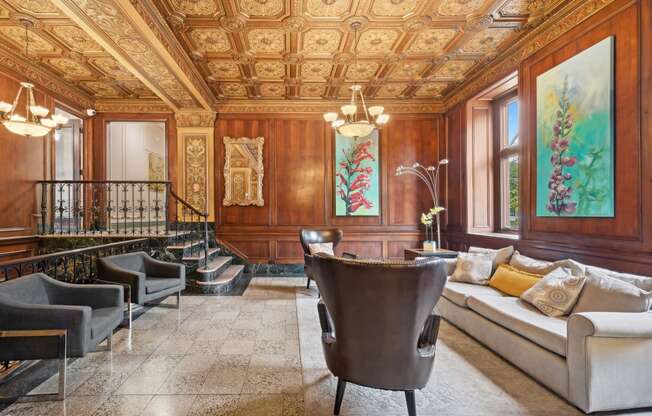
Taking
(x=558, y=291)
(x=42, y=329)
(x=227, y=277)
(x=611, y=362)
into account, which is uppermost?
(x=558, y=291)

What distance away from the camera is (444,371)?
98.8 inches

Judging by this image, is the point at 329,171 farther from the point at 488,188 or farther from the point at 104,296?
the point at 104,296

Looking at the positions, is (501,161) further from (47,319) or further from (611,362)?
(47,319)

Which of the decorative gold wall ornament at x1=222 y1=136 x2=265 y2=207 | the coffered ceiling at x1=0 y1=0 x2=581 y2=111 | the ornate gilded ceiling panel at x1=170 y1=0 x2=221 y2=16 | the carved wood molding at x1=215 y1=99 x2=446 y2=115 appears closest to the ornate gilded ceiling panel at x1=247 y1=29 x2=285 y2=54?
the coffered ceiling at x1=0 y1=0 x2=581 y2=111

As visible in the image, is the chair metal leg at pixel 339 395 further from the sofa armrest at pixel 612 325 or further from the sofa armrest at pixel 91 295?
the sofa armrest at pixel 91 295

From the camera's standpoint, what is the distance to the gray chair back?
1.68 metres

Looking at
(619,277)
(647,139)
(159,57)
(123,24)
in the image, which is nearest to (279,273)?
(159,57)

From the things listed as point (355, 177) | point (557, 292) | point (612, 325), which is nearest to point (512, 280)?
point (557, 292)

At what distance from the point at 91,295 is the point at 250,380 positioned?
1.68m

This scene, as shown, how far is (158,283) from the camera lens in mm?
3760

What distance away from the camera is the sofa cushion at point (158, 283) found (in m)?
3.66

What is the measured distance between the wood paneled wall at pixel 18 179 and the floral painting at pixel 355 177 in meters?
5.42

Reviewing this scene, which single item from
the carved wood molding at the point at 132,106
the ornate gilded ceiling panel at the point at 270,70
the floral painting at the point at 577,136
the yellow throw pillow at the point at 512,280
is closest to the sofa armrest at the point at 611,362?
the yellow throw pillow at the point at 512,280

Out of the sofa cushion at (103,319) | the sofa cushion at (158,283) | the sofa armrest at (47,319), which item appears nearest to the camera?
the sofa armrest at (47,319)
